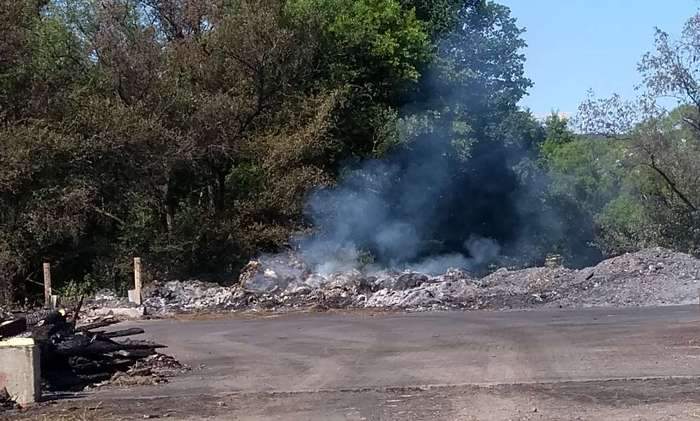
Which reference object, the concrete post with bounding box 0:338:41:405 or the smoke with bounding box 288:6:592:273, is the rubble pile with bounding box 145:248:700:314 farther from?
the concrete post with bounding box 0:338:41:405

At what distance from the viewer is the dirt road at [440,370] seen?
11.2 metres

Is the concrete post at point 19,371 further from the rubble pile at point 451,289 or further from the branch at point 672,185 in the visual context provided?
the branch at point 672,185

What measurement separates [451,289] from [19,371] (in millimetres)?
19083

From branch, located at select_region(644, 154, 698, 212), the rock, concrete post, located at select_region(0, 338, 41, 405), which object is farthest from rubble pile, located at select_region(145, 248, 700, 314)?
concrete post, located at select_region(0, 338, 41, 405)

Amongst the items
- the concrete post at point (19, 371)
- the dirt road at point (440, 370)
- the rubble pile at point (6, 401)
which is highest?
the concrete post at point (19, 371)

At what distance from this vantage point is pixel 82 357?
1482 centimetres

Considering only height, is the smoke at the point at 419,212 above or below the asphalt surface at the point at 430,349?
above

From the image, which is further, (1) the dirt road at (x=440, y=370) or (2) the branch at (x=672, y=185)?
(2) the branch at (x=672, y=185)

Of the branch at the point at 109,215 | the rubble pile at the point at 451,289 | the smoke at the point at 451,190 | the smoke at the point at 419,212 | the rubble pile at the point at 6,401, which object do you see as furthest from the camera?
the smoke at the point at 451,190

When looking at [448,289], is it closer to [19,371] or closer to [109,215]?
[109,215]

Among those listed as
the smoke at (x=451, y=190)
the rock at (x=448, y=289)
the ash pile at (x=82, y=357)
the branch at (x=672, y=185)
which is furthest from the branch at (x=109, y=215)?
the branch at (x=672, y=185)

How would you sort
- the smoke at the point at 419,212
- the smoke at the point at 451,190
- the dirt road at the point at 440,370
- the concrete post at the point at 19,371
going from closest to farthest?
the dirt road at the point at 440,370
the concrete post at the point at 19,371
the smoke at the point at 419,212
the smoke at the point at 451,190

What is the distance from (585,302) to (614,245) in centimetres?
1890

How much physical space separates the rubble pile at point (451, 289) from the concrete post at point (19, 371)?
660 inches
